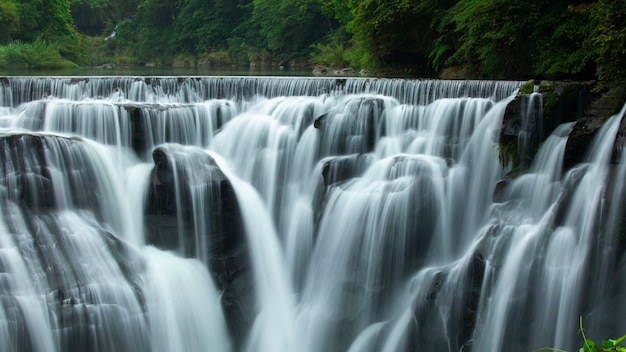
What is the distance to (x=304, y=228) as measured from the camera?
11.0 metres

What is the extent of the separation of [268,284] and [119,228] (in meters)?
2.68

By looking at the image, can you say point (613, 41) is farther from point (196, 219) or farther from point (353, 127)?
point (196, 219)

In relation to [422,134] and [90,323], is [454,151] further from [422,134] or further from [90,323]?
[90,323]

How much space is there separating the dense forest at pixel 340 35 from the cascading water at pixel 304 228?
1.98 metres

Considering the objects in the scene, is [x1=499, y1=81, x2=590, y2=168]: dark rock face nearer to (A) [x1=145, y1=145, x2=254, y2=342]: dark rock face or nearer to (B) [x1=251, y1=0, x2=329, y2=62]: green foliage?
(A) [x1=145, y1=145, x2=254, y2=342]: dark rock face

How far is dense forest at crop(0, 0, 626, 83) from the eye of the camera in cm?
1277

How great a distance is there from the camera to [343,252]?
10.2 meters

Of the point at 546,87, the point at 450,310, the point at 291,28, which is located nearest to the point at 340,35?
the point at 291,28

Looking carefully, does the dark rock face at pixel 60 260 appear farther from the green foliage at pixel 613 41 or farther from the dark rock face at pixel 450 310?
the green foliage at pixel 613 41

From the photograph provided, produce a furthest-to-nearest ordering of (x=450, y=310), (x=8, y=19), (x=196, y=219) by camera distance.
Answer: (x=8, y=19), (x=196, y=219), (x=450, y=310)

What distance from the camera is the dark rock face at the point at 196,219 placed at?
34.5 ft

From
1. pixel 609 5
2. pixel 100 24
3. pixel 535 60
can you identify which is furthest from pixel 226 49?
pixel 609 5

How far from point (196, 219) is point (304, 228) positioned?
1.90 metres

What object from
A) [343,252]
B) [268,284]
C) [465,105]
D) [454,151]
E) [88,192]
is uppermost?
[465,105]
